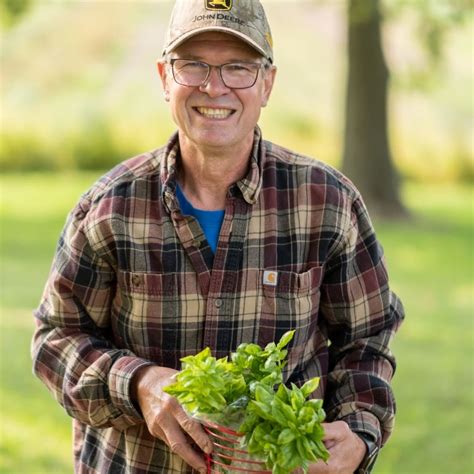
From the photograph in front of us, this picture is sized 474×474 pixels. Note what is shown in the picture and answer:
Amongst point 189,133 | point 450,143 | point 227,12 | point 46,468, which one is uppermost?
point 450,143

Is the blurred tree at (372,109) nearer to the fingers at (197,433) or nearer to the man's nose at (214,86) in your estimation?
the man's nose at (214,86)

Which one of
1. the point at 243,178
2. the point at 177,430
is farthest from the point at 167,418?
the point at 243,178

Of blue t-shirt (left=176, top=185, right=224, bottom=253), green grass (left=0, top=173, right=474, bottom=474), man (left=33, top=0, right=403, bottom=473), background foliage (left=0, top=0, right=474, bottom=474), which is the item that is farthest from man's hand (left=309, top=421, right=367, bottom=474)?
background foliage (left=0, top=0, right=474, bottom=474)

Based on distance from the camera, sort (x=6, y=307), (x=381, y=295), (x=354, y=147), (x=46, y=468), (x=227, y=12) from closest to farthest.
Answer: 1. (x=227, y=12)
2. (x=381, y=295)
3. (x=46, y=468)
4. (x=6, y=307)
5. (x=354, y=147)

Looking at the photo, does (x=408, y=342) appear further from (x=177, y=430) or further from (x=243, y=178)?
(x=177, y=430)

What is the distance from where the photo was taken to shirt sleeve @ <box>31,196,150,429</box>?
2.69 meters

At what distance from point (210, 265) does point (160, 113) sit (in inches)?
635

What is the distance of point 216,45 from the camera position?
2.65m

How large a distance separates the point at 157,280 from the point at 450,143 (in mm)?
16217

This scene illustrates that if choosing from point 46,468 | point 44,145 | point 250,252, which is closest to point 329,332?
point 250,252

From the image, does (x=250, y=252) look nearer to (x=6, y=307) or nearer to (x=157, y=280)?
(x=157, y=280)

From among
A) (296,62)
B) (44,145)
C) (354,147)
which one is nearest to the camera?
(354,147)

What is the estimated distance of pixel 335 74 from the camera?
66.0ft

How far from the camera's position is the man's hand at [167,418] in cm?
245
